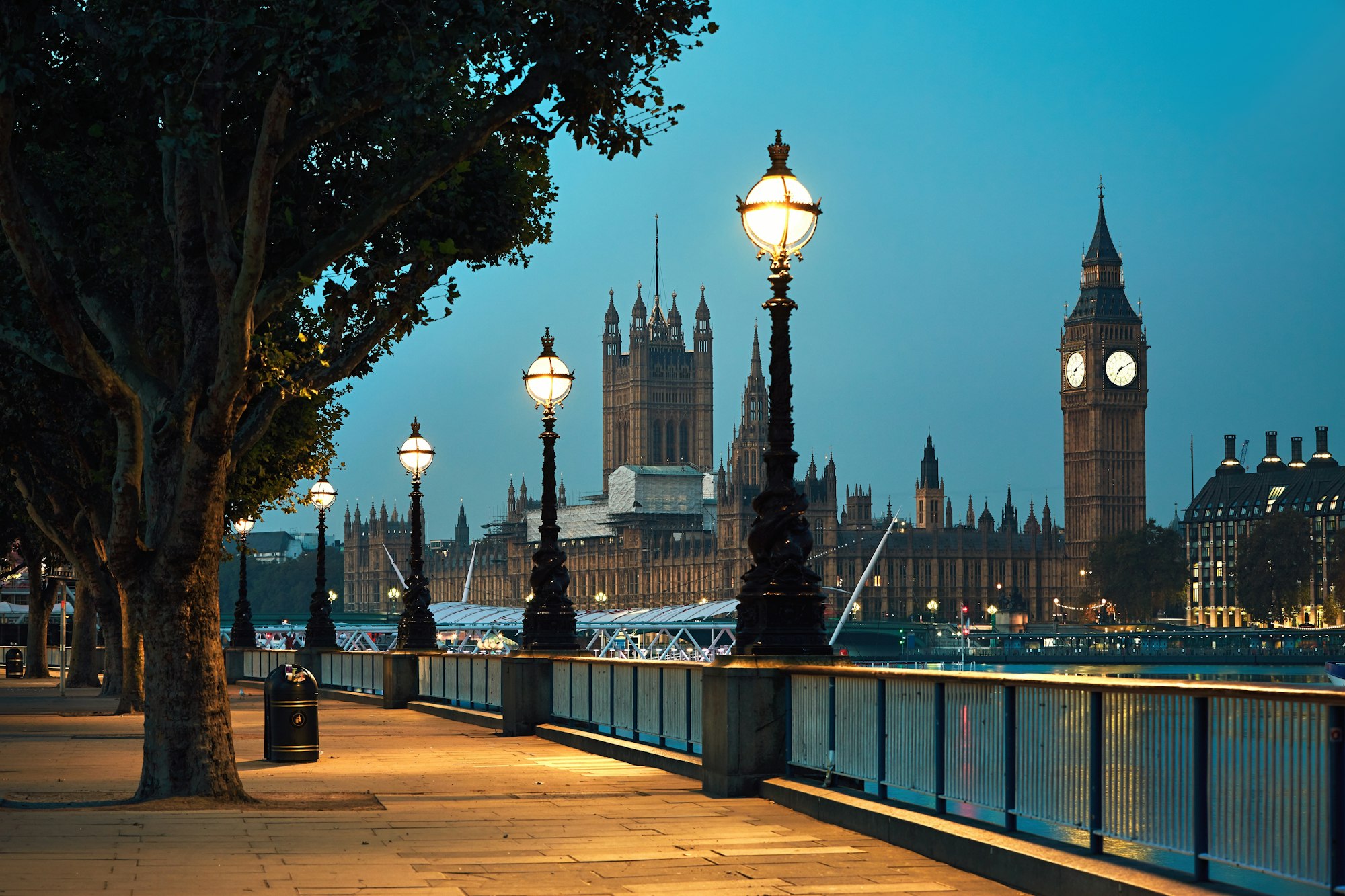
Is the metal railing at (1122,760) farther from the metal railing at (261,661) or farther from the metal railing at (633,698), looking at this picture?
the metal railing at (261,661)

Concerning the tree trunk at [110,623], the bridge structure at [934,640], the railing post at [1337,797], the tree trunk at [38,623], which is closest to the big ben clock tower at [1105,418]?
the bridge structure at [934,640]

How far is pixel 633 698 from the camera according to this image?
59.2 ft

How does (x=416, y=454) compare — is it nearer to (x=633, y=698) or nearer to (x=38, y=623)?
(x=633, y=698)

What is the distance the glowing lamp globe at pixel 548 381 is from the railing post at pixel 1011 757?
1083 centimetres

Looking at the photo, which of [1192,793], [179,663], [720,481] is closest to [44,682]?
[179,663]

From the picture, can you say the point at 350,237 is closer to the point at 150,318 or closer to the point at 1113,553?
the point at 150,318

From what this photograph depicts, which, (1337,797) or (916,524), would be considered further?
(916,524)

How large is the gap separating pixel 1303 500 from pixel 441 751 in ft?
501

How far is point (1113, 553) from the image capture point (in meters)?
158

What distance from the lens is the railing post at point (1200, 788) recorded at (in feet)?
27.0

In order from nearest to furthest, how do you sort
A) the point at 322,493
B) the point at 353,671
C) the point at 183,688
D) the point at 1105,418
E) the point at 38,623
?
1. the point at 183,688
2. the point at 322,493
3. the point at 353,671
4. the point at 38,623
5. the point at 1105,418

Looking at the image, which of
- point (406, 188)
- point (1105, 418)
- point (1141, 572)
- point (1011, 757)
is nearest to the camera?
point (1011, 757)

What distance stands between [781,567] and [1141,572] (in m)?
147

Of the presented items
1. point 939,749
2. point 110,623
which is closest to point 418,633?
point 110,623
